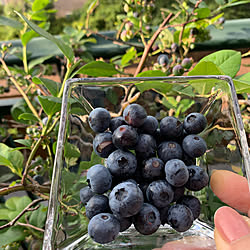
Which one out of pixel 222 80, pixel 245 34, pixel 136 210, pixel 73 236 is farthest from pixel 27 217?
pixel 245 34

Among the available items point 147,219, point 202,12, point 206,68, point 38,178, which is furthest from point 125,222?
point 202,12

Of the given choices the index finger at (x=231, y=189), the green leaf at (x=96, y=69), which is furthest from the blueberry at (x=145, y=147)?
the green leaf at (x=96, y=69)

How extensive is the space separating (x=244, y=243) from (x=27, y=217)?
59 cm

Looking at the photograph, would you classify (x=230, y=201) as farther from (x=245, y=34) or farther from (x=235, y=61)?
(x=245, y=34)

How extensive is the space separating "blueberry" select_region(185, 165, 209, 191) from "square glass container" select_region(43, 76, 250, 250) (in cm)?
4

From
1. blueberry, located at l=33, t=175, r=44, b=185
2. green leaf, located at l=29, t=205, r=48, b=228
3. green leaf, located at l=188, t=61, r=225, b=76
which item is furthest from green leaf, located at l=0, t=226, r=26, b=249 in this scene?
green leaf, located at l=188, t=61, r=225, b=76

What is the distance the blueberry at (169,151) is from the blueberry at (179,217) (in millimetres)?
64

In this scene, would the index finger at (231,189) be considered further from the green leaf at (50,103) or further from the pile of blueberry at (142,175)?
the green leaf at (50,103)

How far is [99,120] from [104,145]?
38mm

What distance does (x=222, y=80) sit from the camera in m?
0.37

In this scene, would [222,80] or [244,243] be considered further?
[222,80]

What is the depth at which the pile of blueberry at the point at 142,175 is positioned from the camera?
312 millimetres

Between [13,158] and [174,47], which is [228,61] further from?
[13,158]

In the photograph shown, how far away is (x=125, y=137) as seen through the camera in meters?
0.35
